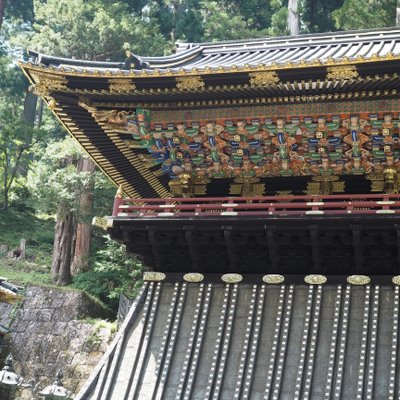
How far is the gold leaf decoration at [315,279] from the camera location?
14945 mm

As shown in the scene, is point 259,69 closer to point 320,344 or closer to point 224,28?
point 320,344

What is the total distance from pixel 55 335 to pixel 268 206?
13.5m

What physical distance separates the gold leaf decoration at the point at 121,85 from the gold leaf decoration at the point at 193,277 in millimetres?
3502

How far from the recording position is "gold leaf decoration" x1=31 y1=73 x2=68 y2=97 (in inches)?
589

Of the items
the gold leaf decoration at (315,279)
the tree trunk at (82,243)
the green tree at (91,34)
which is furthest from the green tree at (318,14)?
the gold leaf decoration at (315,279)

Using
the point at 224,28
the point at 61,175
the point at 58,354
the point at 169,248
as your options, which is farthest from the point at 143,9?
the point at 169,248

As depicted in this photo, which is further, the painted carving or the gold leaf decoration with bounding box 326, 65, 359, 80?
the painted carving

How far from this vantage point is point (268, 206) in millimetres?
14914

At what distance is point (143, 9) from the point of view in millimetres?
41688

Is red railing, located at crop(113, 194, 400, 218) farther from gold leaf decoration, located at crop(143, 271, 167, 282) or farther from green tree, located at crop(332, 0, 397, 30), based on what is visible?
green tree, located at crop(332, 0, 397, 30)

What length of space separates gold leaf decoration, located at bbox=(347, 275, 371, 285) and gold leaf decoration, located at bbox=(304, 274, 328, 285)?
436mm

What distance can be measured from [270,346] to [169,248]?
2.77 m

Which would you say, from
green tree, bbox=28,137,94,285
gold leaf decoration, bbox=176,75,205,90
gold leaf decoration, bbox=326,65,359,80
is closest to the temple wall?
green tree, bbox=28,137,94,285

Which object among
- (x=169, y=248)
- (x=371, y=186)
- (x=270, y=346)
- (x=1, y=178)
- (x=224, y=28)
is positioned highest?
(x=224, y=28)
